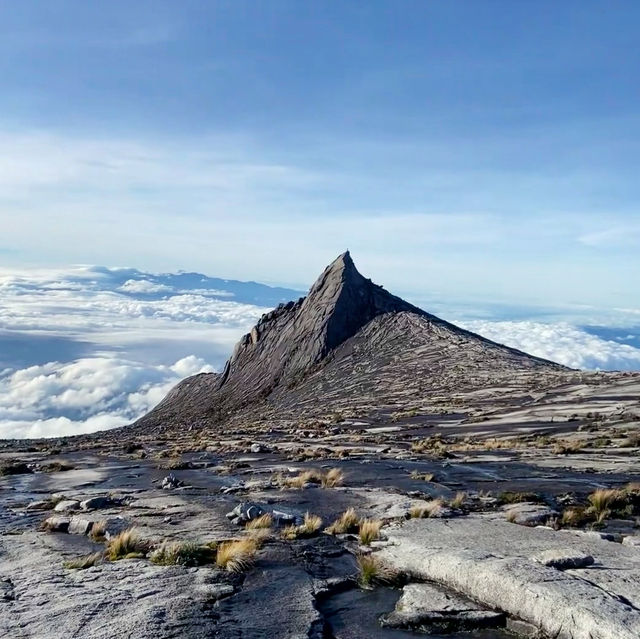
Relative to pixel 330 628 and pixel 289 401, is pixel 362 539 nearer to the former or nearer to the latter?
pixel 330 628

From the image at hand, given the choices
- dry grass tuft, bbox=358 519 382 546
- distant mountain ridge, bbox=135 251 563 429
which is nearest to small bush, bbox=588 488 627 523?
dry grass tuft, bbox=358 519 382 546

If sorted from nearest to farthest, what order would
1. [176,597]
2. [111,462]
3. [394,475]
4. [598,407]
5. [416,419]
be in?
1. [176,597]
2. [394,475]
3. [111,462]
4. [598,407]
5. [416,419]

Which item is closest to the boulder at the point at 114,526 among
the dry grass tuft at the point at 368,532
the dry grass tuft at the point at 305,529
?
the dry grass tuft at the point at 305,529

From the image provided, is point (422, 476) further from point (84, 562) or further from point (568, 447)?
point (84, 562)

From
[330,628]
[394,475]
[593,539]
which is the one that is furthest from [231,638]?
[394,475]

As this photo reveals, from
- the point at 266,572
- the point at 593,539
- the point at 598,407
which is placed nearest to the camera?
the point at 266,572

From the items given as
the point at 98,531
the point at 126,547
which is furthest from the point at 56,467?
the point at 126,547
